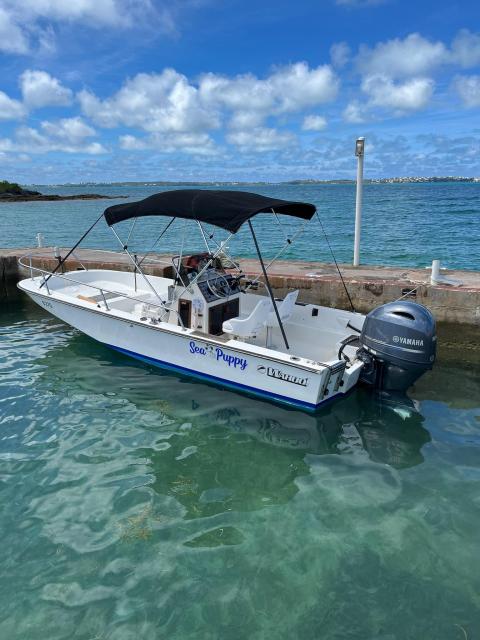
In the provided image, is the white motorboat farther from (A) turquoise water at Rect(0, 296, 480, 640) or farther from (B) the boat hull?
(A) turquoise water at Rect(0, 296, 480, 640)

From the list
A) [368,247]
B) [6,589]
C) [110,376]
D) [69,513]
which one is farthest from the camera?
[368,247]

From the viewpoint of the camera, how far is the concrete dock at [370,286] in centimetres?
867

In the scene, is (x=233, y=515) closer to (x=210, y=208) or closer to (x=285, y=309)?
(x=285, y=309)

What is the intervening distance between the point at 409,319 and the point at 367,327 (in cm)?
60

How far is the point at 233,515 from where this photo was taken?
4492 mm

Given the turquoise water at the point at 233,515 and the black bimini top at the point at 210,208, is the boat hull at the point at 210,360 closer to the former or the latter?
the turquoise water at the point at 233,515

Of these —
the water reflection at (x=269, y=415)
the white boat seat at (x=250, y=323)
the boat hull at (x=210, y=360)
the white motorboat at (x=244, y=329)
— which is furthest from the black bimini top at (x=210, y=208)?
the water reflection at (x=269, y=415)

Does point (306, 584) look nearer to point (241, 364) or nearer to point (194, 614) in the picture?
point (194, 614)

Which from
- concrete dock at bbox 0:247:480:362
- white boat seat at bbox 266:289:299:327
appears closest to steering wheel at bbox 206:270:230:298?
white boat seat at bbox 266:289:299:327

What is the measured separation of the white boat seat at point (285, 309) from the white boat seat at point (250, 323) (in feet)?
1.19

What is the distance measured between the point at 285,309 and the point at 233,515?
3.68 meters

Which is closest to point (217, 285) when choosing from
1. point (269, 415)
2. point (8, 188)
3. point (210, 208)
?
point (210, 208)

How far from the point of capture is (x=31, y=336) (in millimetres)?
9828

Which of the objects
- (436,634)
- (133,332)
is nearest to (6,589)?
(436,634)
